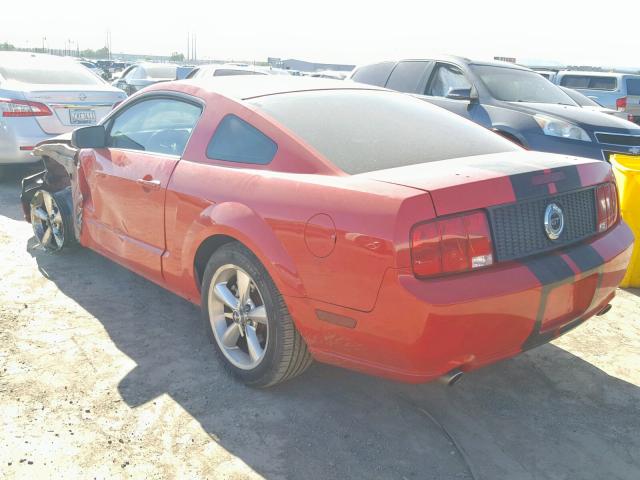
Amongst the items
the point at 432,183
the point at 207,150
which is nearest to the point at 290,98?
the point at 207,150

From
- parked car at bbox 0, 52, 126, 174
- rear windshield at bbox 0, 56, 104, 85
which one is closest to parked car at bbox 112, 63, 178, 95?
rear windshield at bbox 0, 56, 104, 85

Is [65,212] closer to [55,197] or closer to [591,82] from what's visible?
[55,197]

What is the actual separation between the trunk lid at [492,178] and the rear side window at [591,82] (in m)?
14.5

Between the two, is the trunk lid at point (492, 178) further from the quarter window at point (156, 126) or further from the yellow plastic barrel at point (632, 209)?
the yellow plastic barrel at point (632, 209)

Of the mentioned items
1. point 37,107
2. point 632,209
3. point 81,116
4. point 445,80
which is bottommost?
point 632,209

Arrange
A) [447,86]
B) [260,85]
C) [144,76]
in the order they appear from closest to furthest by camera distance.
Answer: [260,85] < [447,86] < [144,76]

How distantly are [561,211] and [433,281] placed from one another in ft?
2.49

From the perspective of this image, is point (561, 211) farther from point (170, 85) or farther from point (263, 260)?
point (170, 85)

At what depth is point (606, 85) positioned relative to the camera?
15.9 metres

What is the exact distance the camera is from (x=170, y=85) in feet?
12.6

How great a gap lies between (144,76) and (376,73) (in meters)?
9.50

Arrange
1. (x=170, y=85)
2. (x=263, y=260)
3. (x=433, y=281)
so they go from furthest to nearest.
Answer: (x=170, y=85) → (x=263, y=260) → (x=433, y=281)

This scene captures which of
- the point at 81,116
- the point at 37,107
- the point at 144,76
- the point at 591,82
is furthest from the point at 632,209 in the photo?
the point at 144,76

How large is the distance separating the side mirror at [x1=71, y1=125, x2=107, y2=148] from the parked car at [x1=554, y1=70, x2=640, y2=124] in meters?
13.9
